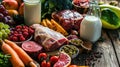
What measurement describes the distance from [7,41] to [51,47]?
234 mm

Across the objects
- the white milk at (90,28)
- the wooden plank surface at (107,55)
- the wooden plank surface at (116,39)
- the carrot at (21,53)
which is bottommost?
the wooden plank surface at (107,55)

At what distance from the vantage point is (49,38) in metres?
1.52

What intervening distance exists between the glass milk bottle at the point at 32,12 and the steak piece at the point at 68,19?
0.37ft

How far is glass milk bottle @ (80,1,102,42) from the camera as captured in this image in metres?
1.61

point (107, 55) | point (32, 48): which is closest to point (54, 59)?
point (32, 48)

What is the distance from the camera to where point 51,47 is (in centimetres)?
151

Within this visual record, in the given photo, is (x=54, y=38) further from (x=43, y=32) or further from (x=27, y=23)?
(x=27, y=23)

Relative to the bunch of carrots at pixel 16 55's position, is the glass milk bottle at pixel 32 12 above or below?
above

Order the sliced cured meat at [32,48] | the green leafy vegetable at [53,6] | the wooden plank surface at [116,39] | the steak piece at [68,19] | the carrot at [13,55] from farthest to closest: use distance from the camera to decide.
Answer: the green leafy vegetable at [53,6] < the steak piece at [68,19] < the wooden plank surface at [116,39] < the sliced cured meat at [32,48] < the carrot at [13,55]

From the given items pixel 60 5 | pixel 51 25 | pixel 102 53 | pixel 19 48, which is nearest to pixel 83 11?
pixel 60 5

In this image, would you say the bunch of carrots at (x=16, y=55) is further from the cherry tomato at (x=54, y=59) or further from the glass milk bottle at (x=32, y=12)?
the glass milk bottle at (x=32, y=12)

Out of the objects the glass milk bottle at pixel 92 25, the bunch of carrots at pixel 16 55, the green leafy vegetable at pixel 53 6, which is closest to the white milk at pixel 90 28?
the glass milk bottle at pixel 92 25

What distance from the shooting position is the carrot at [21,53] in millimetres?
1378

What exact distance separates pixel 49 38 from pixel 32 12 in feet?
0.98
